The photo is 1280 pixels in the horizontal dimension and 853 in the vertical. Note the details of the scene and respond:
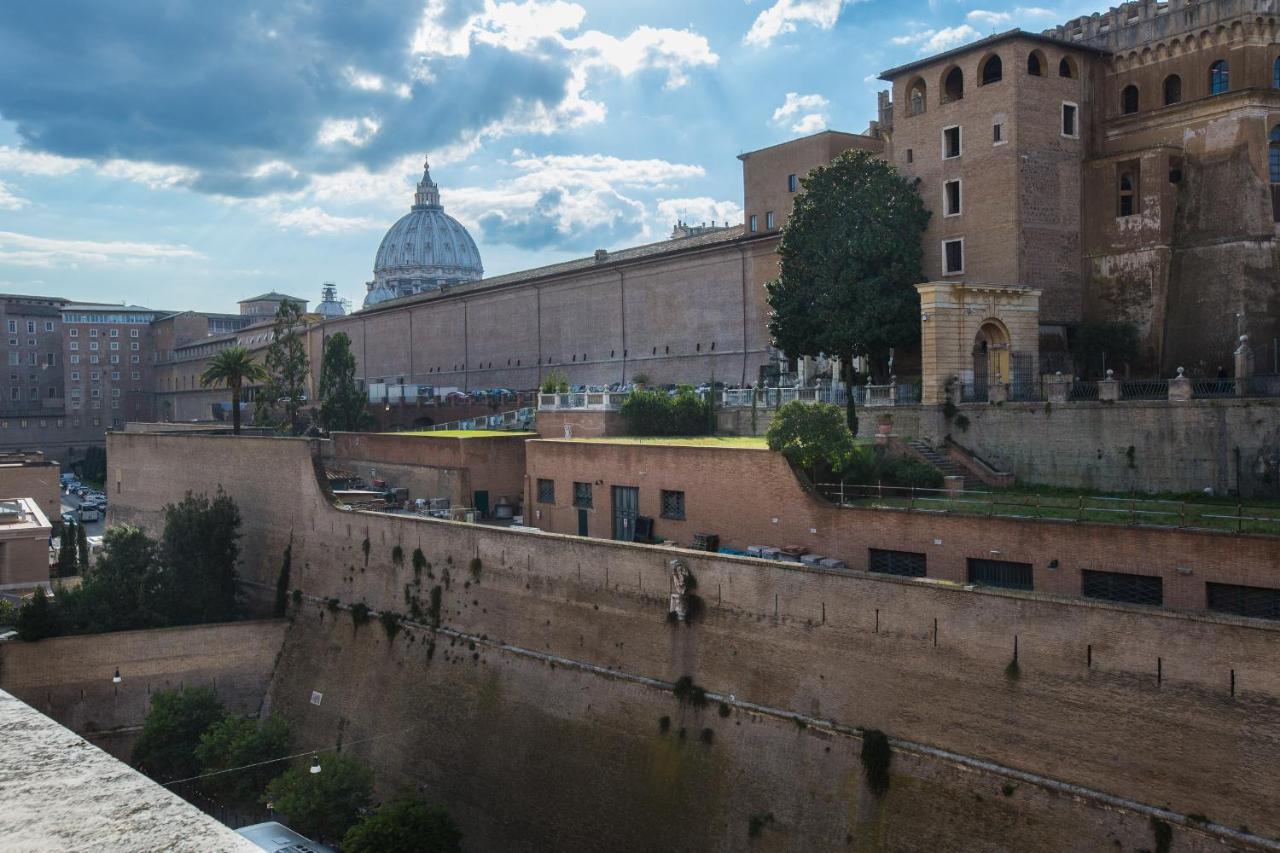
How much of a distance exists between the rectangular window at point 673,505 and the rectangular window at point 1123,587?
378 inches

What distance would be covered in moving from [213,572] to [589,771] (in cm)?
1699

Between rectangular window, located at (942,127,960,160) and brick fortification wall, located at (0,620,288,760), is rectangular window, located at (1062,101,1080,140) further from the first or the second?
brick fortification wall, located at (0,620,288,760)

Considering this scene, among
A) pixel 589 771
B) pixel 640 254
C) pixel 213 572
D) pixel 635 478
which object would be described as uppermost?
pixel 640 254

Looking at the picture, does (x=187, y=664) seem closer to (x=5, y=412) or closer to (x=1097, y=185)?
(x=1097, y=185)

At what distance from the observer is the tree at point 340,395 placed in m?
44.9

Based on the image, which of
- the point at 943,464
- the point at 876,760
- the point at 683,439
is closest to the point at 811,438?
the point at 943,464

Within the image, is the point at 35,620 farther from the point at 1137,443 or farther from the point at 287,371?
the point at 1137,443

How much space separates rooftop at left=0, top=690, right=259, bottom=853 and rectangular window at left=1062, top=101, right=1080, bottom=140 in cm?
3135

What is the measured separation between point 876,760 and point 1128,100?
2238cm

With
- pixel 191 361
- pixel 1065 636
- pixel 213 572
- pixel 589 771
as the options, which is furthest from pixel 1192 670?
pixel 191 361

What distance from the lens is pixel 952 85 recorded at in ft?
106

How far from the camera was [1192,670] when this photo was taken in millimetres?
14477

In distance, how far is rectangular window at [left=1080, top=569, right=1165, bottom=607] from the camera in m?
17.7

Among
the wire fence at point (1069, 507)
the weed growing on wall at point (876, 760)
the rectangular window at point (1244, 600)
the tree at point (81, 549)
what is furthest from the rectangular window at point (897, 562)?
the tree at point (81, 549)
